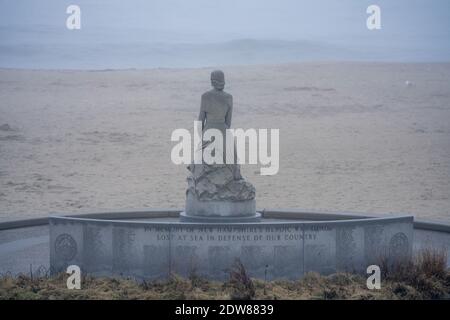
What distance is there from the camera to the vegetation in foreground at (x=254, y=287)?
1330 cm

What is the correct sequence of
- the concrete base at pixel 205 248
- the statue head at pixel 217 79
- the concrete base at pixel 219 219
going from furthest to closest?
the statue head at pixel 217 79, the concrete base at pixel 219 219, the concrete base at pixel 205 248

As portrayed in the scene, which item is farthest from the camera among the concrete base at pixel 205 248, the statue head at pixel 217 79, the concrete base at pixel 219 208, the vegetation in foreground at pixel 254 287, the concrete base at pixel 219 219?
the statue head at pixel 217 79

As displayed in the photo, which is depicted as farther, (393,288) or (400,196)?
(400,196)

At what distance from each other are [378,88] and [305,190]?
3114 cm

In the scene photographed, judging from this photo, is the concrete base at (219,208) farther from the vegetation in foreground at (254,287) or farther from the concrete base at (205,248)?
the vegetation in foreground at (254,287)

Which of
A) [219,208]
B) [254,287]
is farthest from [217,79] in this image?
[254,287]

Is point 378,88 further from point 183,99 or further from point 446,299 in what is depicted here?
point 446,299

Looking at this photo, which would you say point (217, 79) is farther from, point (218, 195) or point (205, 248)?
point (205, 248)

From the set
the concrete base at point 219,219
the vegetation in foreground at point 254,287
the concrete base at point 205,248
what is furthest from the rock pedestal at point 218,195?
the vegetation in foreground at point 254,287

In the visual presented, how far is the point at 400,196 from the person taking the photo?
28.7 meters

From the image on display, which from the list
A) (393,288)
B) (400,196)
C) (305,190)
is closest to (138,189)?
(305,190)

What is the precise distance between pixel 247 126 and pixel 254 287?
3010 cm

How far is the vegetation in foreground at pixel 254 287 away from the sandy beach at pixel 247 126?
9010mm
